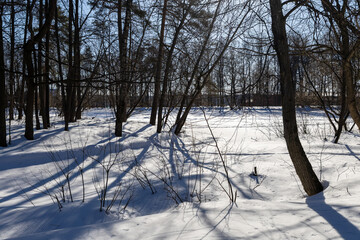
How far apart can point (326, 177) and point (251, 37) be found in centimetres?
257

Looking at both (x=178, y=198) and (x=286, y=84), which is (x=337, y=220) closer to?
(x=286, y=84)

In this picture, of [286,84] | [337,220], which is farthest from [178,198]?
[286,84]

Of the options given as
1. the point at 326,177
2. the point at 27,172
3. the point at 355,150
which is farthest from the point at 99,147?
the point at 355,150

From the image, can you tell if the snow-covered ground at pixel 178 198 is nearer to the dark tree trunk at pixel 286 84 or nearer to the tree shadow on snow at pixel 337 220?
the tree shadow on snow at pixel 337 220

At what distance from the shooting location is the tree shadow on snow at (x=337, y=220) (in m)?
1.75

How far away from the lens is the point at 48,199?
3.28 metres

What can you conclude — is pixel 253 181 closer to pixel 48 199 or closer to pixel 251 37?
pixel 251 37

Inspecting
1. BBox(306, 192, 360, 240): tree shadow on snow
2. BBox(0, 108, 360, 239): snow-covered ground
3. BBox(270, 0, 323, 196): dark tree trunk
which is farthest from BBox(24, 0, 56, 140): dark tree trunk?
BBox(306, 192, 360, 240): tree shadow on snow

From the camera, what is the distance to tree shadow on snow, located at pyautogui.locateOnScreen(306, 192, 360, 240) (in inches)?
69.0

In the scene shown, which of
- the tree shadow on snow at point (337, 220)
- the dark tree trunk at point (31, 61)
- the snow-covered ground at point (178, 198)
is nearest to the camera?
the tree shadow on snow at point (337, 220)

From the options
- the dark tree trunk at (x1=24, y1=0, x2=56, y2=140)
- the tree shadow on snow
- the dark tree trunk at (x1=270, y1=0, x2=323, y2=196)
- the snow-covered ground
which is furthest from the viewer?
the dark tree trunk at (x1=24, y1=0, x2=56, y2=140)

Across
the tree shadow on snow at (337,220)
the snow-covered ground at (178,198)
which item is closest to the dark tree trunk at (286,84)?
the snow-covered ground at (178,198)

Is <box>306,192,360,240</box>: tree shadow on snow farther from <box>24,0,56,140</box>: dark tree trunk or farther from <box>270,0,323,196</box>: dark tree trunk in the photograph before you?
<box>24,0,56,140</box>: dark tree trunk

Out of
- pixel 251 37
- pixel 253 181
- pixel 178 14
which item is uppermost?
pixel 178 14
